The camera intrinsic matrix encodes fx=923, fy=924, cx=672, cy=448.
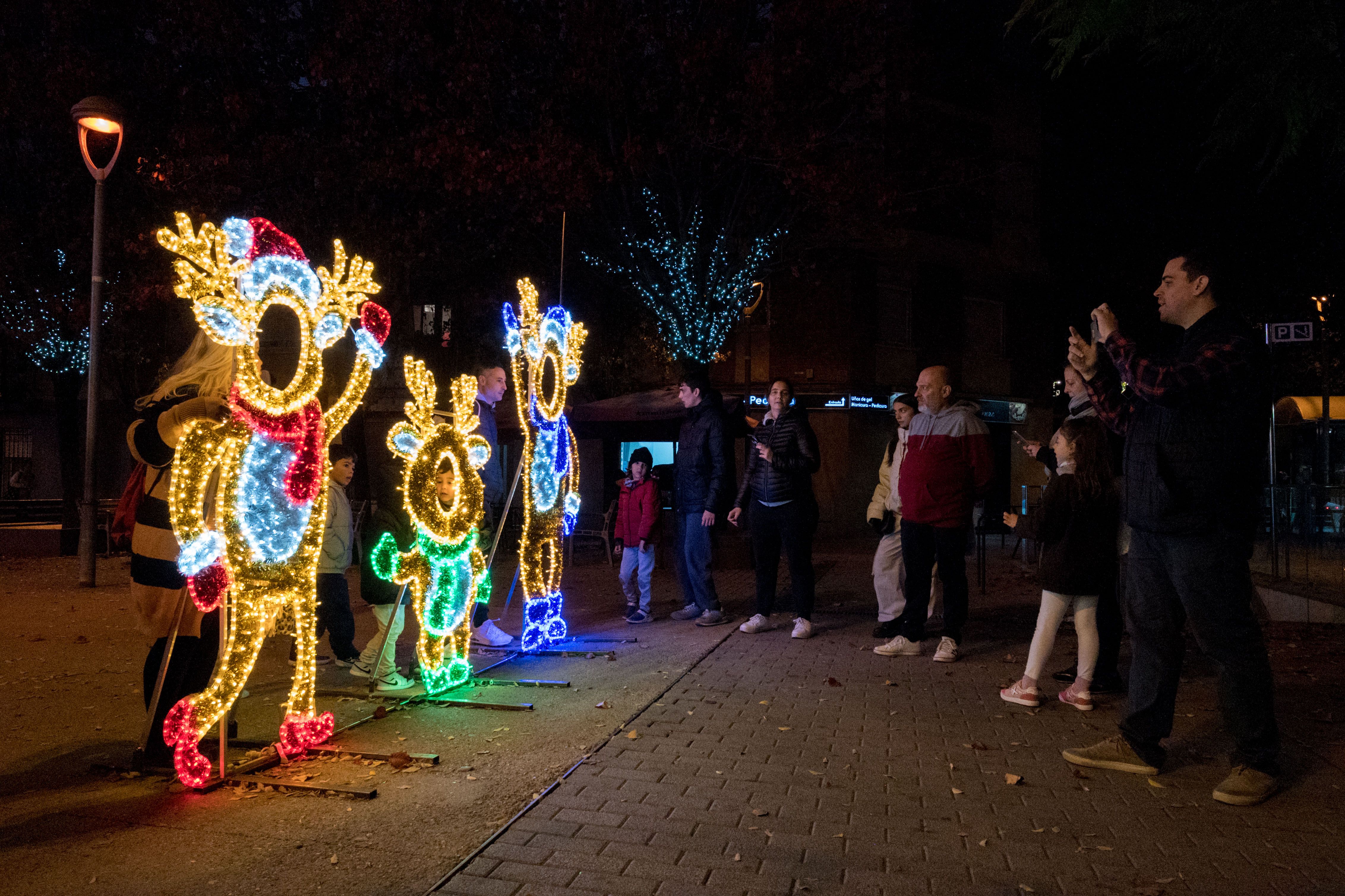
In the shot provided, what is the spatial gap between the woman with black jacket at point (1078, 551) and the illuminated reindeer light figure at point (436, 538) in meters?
3.48

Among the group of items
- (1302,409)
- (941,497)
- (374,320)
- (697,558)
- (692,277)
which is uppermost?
(692,277)

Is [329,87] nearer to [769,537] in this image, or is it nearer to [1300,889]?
[769,537]

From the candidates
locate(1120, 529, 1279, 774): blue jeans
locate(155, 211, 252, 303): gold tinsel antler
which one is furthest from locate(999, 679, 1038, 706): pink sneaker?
locate(155, 211, 252, 303): gold tinsel antler

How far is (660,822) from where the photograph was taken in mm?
3705

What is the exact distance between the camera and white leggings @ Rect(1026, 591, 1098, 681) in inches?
218

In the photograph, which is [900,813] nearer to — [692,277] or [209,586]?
[209,586]

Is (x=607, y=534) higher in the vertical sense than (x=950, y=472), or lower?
lower

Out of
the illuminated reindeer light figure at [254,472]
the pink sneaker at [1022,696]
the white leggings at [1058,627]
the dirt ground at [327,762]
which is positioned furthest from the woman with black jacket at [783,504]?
the illuminated reindeer light figure at [254,472]

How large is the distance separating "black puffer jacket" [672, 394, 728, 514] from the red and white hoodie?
1.93 metres

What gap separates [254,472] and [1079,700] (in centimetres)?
481

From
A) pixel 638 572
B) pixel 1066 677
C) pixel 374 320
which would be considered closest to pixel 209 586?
pixel 374 320

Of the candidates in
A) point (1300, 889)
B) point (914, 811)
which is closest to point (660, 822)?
point (914, 811)

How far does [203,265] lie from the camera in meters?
4.02

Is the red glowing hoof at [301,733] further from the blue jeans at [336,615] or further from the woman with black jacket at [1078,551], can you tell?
the woman with black jacket at [1078,551]
